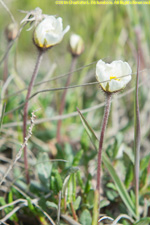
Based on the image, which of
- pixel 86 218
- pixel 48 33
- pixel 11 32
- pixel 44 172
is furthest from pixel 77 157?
pixel 11 32

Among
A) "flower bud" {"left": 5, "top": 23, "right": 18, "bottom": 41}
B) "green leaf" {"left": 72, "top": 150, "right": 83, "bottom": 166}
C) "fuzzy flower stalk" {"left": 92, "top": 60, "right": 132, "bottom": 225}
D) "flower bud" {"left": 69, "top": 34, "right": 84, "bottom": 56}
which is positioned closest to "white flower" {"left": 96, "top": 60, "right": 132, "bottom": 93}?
"fuzzy flower stalk" {"left": 92, "top": 60, "right": 132, "bottom": 225}

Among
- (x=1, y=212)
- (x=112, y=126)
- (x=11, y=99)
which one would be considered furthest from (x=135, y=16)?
(x=1, y=212)

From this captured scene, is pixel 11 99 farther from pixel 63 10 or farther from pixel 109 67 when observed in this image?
pixel 63 10

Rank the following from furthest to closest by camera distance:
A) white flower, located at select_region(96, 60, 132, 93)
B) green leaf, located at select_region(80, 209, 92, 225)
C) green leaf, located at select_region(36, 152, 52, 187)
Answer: green leaf, located at select_region(36, 152, 52, 187) → green leaf, located at select_region(80, 209, 92, 225) → white flower, located at select_region(96, 60, 132, 93)

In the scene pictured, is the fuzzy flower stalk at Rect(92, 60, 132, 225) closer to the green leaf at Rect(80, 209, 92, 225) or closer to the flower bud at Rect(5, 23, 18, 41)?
the green leaf at Rect(80, 209, 92, 225)

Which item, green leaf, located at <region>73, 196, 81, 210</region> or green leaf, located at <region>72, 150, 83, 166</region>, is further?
green leaf, located at <region>72, 150, 83, 166</region>

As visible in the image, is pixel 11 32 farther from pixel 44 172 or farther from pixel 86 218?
pixel 86 218
